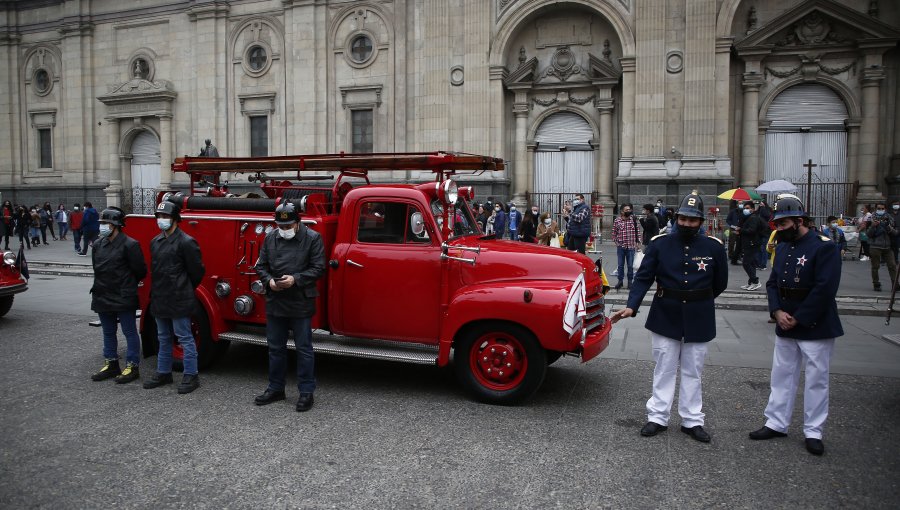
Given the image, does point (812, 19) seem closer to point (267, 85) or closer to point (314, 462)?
point (267, 85)

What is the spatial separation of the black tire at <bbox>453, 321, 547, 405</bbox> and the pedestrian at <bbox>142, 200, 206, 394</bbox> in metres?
2.83

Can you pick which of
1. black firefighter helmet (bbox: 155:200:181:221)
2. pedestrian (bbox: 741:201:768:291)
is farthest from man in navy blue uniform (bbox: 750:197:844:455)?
pedestrian (bbox: 741:201:768:291)

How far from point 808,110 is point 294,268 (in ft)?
74.9

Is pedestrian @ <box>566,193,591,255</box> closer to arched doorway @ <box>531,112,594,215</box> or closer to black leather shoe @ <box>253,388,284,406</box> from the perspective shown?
black leather shoe @ <box>253,388,284,406</box>

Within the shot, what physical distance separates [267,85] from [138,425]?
2514 centimetres

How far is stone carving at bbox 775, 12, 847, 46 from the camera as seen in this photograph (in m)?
22.4

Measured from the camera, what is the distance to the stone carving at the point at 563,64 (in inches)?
981

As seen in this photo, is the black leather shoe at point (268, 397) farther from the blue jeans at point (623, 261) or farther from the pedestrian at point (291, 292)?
the blue jeans at point (623, 261)

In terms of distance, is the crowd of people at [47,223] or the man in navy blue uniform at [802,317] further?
the crowd of people at [47,223]

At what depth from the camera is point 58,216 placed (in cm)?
2914

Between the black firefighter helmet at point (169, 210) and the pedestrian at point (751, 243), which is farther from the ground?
the black firefighter helmet at point (169, 210)

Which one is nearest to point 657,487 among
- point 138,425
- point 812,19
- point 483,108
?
point 138,425

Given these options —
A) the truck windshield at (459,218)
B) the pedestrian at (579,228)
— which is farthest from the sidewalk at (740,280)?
the truck windshield at (459,218)

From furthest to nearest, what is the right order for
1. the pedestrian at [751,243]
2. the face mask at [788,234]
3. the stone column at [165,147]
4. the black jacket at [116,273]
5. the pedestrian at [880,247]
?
the stone column at [165,147], the pedestrian at [751,243], the pedestrian at [880,247], the black jacket at [116,273], the face mask at [788,234]
